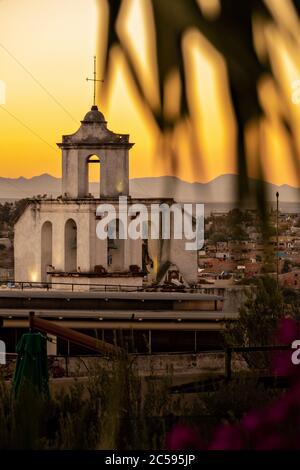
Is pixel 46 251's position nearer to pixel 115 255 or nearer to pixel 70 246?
pixel 70 246

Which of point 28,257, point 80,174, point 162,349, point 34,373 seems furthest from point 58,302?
point 34,373

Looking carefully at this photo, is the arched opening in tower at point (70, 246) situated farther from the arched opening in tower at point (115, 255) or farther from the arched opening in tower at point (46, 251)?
the arched opening in tower at point (115, 255)

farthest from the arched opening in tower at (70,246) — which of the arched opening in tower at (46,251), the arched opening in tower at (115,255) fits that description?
the arched opening in tower at (115,255)

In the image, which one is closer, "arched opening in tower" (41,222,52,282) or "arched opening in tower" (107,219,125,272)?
"arched opening in tower" (41,222,52,282)

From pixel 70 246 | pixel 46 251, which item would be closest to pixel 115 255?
pixel 70 246

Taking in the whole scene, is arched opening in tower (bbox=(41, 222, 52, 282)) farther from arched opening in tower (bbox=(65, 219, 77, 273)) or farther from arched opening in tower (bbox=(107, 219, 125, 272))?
arched opening in tower (bbox=(107, 219, 125, 272))

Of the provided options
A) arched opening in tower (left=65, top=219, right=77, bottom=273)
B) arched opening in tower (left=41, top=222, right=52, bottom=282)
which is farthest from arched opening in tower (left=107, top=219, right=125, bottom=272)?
arched opening in tower (left=41, top=222, right=52, bottom=282)

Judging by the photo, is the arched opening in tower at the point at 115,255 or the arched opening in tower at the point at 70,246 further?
the arched opening in tower at the point at 115,255

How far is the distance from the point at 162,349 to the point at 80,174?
33.4ft

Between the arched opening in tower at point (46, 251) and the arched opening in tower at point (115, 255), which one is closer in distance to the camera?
the arched opening in tower at point (46, 251)

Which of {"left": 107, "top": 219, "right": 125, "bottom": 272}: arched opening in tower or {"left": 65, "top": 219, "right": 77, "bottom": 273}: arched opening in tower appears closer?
{"left": 65, "top": 219, "right": 77, "bottom": 273}: arched opening in tower

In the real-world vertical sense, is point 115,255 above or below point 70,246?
below
